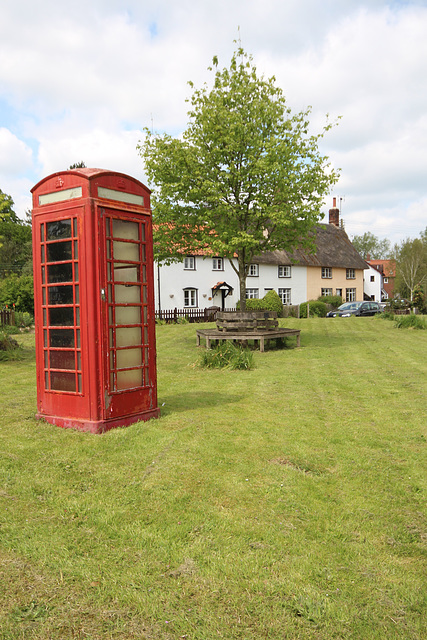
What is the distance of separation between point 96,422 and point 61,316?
1.61m

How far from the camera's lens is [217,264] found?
42562 mm

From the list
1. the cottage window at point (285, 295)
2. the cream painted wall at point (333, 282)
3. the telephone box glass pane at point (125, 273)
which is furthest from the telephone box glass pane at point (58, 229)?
the cream painted wall at point (333, 282)

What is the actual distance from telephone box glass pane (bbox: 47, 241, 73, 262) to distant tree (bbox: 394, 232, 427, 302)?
209ft

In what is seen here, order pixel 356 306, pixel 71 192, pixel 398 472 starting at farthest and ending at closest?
1. pixel 356 306
2. pixel 71 192
3. pixel 398 472

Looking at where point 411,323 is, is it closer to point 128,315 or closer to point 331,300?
point 128,315

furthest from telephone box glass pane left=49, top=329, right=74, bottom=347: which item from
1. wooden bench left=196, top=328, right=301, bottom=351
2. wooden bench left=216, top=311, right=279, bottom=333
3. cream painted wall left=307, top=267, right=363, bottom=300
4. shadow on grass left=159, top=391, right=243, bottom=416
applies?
cream painted wall left=307, top=267, right=363, bottom=300

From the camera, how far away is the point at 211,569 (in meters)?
3.37

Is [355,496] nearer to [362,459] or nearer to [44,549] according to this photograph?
[362,459]

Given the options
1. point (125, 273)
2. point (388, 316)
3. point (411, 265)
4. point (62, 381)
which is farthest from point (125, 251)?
point (411, 265)

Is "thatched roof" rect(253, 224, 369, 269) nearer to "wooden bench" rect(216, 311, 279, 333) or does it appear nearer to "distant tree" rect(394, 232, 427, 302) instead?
"distant tree" rect(394, 232, 427, 302)

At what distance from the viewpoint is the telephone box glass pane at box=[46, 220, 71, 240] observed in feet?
21.9

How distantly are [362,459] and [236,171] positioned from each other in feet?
43.0

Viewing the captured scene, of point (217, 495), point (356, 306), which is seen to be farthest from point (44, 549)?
point (356, 306)

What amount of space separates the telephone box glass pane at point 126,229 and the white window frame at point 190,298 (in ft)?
109
